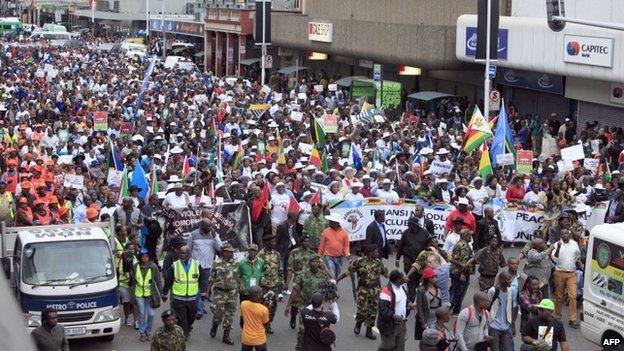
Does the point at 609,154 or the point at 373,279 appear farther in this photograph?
the point at 609,154

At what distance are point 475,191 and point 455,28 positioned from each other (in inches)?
795

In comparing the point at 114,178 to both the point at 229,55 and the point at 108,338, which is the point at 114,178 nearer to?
the point at 108,338

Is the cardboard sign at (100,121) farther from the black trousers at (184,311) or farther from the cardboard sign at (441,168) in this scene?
the black trousers at (184,311)

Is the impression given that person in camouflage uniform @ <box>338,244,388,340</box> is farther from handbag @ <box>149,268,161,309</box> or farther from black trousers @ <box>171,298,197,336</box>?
handbag @ <box>149,268,161,309</box>

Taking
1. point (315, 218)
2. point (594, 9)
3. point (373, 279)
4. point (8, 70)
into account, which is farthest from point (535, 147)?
point (8, 70)

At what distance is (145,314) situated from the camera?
12352mm

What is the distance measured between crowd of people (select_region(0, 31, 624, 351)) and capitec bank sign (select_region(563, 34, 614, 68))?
5.98 feet

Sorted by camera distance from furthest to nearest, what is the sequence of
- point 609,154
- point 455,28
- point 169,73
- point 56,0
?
point 56,0 → point 169,73 → point 455,28 → point 609,154

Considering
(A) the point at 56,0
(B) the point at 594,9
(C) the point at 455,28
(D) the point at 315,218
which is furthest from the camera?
(A) the point at 56,0

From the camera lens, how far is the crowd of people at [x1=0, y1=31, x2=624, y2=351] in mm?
10633

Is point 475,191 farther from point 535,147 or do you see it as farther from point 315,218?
point 535,147

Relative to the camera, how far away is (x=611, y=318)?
35.8ft

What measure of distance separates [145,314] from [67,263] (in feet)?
3.84

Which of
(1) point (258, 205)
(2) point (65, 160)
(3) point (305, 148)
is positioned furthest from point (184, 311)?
(3) point (305, 148)
